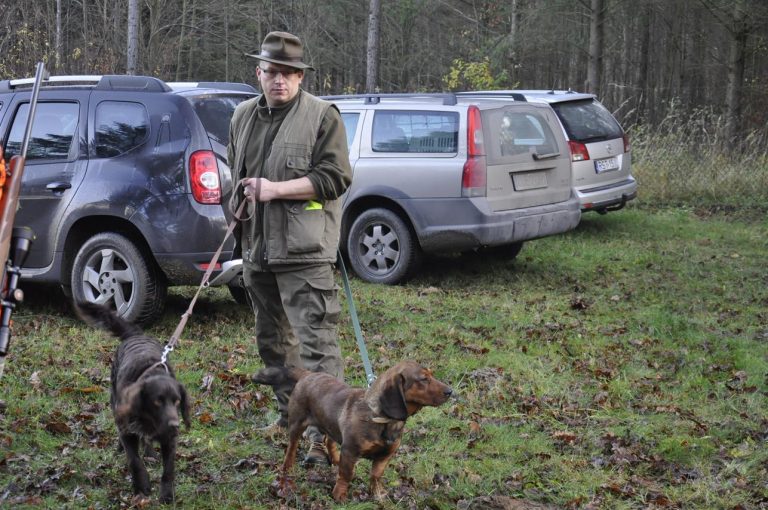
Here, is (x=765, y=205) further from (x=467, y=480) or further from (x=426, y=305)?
(x=467, y=480)

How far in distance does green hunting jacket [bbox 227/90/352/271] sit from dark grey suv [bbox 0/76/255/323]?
93.6 inches

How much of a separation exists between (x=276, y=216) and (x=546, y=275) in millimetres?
6514

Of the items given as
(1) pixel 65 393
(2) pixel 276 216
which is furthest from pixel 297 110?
(1) pixel 65 393

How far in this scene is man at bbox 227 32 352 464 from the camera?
4.67 metres

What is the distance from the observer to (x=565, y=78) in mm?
34312

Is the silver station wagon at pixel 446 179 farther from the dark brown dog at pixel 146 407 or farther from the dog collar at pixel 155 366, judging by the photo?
the dog collar at pixel 155 366

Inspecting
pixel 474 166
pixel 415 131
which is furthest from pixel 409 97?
pixel 474 166

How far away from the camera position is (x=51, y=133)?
25.5 feet

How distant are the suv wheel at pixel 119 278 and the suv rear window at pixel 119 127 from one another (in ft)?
2.27

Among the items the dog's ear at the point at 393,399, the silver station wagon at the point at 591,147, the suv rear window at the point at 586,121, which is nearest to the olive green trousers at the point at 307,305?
the dog's ear at the point at 393,399

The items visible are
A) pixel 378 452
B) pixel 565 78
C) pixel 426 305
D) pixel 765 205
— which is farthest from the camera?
pixel 565 78

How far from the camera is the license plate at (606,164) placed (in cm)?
1297

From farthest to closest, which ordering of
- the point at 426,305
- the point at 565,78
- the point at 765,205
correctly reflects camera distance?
the point at 565,78, the point at 765,205, the point at 426,305

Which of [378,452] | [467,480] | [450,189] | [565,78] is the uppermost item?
[565,78]
